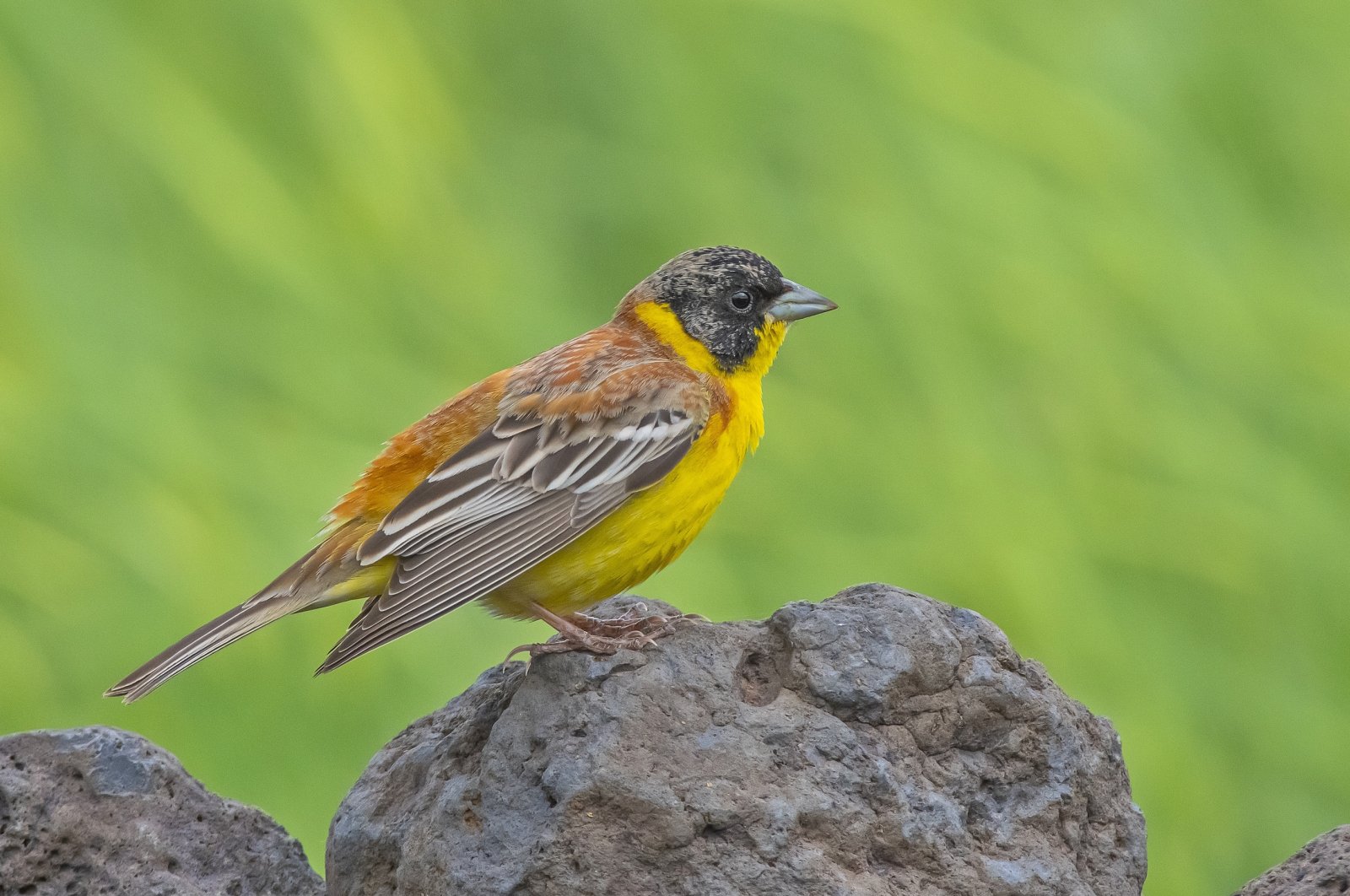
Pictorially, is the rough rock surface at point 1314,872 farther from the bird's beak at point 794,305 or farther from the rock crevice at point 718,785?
the bird's beak at point 794,305

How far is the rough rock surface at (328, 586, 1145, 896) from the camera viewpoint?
469 centimetres

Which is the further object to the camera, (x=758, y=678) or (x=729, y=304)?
(x=729, y=304)

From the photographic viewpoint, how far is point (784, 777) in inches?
189

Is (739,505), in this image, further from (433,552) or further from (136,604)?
(433,552)

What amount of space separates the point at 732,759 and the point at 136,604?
480cm

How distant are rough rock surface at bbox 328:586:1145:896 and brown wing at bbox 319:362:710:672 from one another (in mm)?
418

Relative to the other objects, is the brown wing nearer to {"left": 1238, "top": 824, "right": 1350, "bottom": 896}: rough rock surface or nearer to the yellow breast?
the yellow breast

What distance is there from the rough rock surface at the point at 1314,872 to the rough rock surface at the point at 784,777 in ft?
1.55

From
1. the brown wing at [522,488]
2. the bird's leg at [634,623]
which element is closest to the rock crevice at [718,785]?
the bird's leg at [634,623]

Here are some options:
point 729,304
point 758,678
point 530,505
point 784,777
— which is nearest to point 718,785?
point 784,777

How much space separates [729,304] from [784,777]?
225cm

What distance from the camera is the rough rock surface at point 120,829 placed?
5.31 metres

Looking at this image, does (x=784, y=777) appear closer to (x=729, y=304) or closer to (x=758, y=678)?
(x=758, y=678)

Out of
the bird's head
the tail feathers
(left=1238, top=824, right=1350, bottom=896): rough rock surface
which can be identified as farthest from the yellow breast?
(left=1238, top=824, right=1350, bottom=896): rough rock surface
